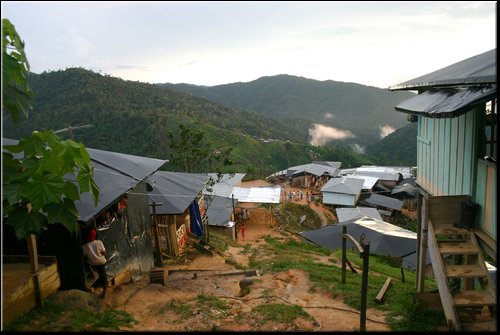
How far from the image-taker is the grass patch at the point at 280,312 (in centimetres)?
629

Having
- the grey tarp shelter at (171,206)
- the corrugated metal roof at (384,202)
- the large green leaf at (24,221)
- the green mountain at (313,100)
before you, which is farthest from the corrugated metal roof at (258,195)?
the green mountain at (313,100)

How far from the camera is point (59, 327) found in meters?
4.93

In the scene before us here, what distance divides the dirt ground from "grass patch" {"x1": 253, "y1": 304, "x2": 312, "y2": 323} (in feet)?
0.37

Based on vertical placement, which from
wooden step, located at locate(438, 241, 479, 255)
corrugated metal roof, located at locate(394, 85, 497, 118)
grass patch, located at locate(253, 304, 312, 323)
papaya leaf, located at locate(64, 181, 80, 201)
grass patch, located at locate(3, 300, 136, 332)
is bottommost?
grass patch, located at locate(253, 304, 312, 323)

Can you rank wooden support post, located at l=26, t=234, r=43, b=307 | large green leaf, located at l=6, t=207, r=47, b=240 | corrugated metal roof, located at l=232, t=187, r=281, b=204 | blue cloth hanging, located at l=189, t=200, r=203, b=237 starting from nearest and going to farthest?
large green leaf, located at l=6, t=207, r=47, b=240
wooden support post, located at l=26, t=234, r=43, b=307
blue cloth hanging, located at l=189, t=200, r=203, b=237
corrugated metal roof, located at l=232, t=187, r=281, b=204

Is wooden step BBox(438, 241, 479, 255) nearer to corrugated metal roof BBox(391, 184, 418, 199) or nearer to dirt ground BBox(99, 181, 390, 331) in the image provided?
dirt ground BBox(99, 181, 390, 331)

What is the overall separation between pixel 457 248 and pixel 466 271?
0.35 meters

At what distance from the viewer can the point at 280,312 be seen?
6586 mm

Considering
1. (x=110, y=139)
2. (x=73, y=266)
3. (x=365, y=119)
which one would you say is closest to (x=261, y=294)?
(x=73, y=266)

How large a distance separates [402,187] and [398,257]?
25.0 m

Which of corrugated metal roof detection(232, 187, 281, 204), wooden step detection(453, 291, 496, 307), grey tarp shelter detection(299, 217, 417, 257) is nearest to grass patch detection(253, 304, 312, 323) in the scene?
wooden step detection(453, 291, 496, 307)

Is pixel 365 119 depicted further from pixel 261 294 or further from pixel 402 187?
pixel 261 294

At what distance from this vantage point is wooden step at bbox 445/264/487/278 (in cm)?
518

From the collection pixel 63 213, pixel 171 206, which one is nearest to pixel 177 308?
pixel 63 213
